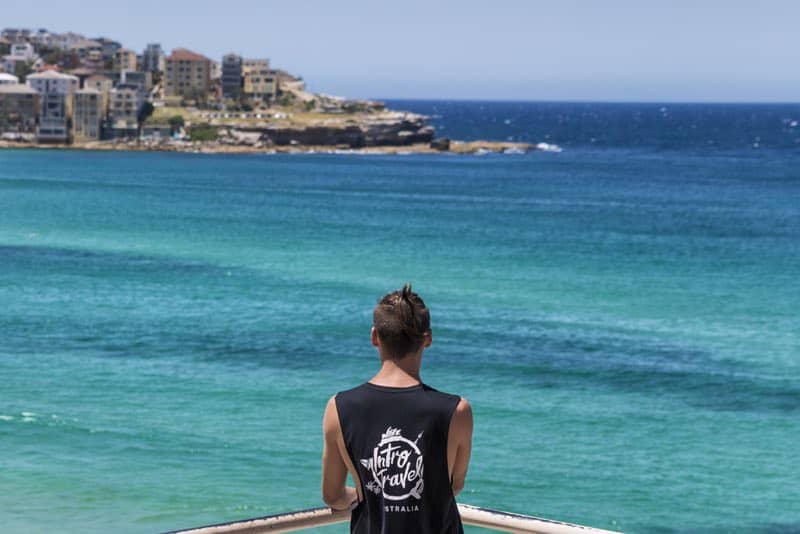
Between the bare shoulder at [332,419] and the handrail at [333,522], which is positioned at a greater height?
the bare shoulder at [332,419]

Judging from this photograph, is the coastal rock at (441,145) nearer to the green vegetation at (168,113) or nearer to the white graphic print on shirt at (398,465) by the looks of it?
the green vegetation at (168,113)

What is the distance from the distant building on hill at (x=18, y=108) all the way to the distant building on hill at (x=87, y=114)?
7.73 m

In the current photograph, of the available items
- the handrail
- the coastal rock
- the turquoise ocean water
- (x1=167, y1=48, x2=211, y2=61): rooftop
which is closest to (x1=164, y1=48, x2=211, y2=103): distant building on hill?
(x1=167, y1=48, x2=211, y2=61): rooftop

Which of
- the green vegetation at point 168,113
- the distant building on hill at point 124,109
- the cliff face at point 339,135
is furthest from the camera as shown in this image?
the green vegetation at point 168,113

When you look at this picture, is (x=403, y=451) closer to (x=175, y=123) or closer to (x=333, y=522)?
(x=333, y=522)

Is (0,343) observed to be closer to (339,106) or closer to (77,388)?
(77,388)

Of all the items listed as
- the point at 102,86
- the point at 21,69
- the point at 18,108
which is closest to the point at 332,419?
the point at 18,108

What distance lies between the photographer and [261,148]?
5576 inches

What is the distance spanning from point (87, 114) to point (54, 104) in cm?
789

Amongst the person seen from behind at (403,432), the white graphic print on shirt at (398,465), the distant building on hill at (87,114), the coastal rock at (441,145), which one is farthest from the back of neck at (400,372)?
the distant building on hill at (87,114)

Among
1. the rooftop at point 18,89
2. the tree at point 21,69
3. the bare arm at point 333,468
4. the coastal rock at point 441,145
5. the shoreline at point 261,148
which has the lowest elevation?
the shoreline at point 261,148

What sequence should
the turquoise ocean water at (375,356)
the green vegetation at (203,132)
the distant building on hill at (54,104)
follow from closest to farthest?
the turquoise ocean water at (375,356) < the distant building on hill at (54,104) < the green vegetation at (203,132)

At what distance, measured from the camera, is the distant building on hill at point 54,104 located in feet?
474

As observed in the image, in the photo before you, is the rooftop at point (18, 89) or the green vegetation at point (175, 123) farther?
the green vegetation at point (175, 123)
